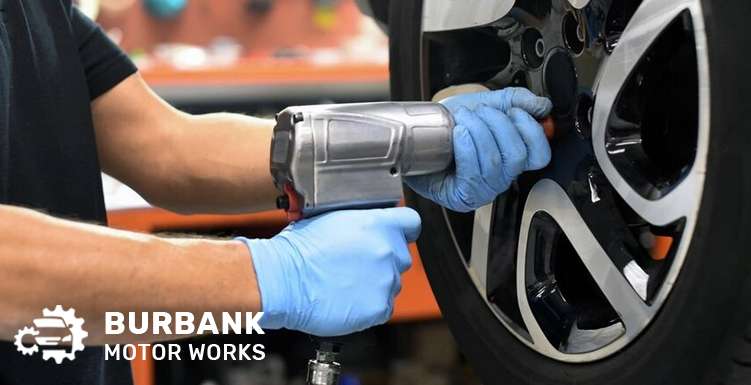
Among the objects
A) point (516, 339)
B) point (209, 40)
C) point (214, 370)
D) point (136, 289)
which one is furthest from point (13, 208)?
point (209, 40)

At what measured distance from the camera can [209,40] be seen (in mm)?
3654

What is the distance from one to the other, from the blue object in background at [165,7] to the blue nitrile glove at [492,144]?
2.87 m

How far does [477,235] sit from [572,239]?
5.0 inches

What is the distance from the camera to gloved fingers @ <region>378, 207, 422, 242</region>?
0.83 m

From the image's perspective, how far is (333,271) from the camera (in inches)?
32.8

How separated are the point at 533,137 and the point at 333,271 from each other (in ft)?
0.71

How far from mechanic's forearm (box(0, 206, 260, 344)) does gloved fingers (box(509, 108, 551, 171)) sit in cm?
27

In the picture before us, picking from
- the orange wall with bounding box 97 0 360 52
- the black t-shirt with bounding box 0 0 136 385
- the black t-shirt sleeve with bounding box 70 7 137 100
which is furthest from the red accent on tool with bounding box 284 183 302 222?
the orange wall with bounding box 97 0 360 52

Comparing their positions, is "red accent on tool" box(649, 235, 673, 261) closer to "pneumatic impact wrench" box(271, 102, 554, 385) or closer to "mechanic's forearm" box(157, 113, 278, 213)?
"pneumatic impact wrench" box(271, 102, 554, 385)

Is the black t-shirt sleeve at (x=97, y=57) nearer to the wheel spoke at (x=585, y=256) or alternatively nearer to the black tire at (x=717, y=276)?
the wheel spoke at (x=585, y=256)

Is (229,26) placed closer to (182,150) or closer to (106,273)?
(182,150)

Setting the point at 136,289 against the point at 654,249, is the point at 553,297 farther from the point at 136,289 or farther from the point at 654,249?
the point at 136,289

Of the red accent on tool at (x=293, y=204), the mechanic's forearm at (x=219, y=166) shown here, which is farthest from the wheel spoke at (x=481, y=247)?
the mechanic's forearm at (x=219, y=166)

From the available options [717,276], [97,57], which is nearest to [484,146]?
[717,276]
